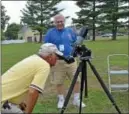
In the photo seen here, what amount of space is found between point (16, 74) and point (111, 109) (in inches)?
110

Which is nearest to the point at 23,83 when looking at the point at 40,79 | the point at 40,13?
the point at 40,79

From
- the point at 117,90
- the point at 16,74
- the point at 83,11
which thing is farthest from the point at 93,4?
the point at 16,74

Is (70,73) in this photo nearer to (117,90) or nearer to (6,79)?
(117,90)

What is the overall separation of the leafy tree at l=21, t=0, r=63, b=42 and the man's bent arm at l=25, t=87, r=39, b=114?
43452mm

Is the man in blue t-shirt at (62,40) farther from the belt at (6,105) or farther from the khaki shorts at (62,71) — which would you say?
the belt at (6,105)

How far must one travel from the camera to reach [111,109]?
6.28 metres

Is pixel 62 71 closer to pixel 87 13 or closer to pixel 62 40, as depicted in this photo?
pixel 62 40

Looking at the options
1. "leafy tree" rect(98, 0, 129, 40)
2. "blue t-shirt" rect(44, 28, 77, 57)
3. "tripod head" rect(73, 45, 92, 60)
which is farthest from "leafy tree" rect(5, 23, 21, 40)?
"tripod head" rect(73, 45, 92, 60)

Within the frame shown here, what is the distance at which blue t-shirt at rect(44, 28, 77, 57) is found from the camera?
6242 millimetres

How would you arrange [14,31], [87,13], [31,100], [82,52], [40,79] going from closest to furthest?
1. [31,100]
2. [40,79]
3. [82,52]
4. [87,13]
5. [14,31]

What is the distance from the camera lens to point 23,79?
151 inches

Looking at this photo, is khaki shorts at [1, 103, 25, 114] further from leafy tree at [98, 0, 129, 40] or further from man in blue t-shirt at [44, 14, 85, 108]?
leafy tree at [98, 0, 129, 40]

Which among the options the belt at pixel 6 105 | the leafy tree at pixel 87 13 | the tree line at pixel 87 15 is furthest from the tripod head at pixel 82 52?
the leafy tree at pixel 87 13

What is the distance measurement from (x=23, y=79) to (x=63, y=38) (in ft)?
8.26
